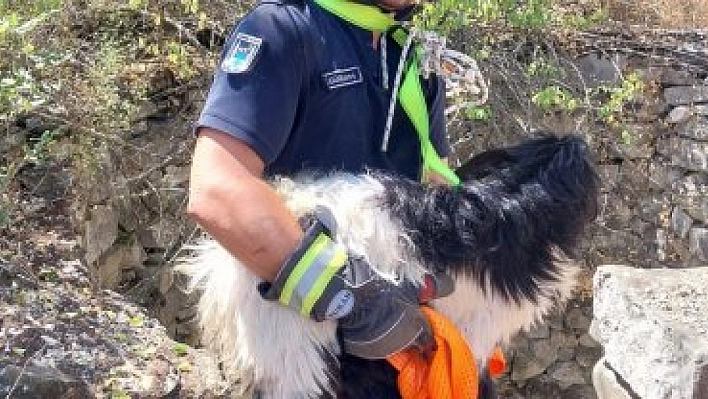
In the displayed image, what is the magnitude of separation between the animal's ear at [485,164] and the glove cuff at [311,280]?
0.28 m

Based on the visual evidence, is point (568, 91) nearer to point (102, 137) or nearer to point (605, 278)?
point (102, 137)

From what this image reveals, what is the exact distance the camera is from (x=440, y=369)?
3.49 ft

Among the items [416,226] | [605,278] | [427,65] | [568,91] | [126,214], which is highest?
[427,65]

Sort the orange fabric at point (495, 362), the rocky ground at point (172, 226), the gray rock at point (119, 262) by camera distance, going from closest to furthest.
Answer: the orange fabric at point (495, 362), the rocky ground at point (172, 226), the gray rock at point (119, 262)

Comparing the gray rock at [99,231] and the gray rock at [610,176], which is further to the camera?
the gray rock at [610,176]

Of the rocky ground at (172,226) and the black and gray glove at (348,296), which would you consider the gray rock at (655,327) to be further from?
the rocky ground at (172,226)

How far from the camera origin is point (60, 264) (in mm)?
2252

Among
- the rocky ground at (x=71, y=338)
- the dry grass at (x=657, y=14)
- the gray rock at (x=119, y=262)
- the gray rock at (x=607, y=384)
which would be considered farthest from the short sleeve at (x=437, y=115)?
the dry grass at (x=657, y=14)

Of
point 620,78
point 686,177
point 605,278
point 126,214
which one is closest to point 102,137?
point 126,214

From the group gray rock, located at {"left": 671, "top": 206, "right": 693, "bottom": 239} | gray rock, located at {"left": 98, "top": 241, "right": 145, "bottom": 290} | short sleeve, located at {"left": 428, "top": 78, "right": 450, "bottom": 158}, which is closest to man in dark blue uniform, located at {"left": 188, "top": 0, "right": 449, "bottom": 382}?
short sleeve, located at {"left": 428, "top": 78, "right": 450, "bottom": 158}

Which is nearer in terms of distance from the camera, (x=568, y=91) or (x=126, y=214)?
(x=126, y=214)

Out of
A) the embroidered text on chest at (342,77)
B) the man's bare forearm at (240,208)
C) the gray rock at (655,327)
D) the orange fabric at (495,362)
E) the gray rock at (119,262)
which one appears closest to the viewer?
the man's bare forearm at (240,208)

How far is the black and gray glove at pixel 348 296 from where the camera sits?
0.99 meters

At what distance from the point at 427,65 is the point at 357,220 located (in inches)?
11.5
